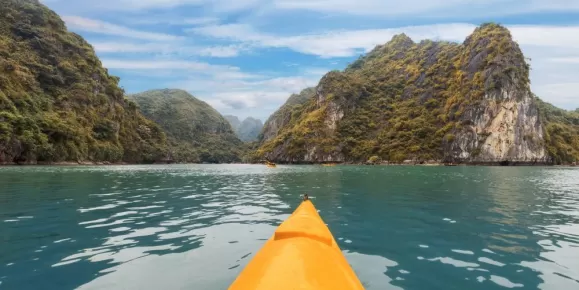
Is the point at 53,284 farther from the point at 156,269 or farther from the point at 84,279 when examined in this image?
the point at 156,269

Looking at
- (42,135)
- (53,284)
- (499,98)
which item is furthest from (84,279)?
(499,98)

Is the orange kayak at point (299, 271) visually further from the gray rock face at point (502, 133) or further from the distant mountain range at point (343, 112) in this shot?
the gray rock face at point (502, 133)

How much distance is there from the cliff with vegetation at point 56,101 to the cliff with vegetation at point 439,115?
74.0 metres

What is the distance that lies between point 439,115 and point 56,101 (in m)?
139

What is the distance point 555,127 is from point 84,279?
173738 mm

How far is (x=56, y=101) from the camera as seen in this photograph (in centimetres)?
9175

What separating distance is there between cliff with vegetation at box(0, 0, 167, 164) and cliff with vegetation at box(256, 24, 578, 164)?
243ft

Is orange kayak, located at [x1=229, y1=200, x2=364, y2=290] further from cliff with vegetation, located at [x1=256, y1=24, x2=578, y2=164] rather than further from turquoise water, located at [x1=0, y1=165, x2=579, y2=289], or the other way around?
cliff with vegetation, located at [x1=256, y1=24, x2=578, y2=164]

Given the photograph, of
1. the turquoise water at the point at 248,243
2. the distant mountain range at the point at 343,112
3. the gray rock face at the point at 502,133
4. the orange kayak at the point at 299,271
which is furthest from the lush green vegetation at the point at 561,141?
the orange kayak at the point at 299,271

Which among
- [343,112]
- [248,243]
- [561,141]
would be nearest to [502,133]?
[561,141]

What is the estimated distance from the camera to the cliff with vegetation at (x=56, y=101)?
228 ft

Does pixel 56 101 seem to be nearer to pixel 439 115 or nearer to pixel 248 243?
pixel 248 243

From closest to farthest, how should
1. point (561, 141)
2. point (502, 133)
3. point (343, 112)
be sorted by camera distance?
1. point (502, 133)
2. point (561, 141)
3. point (343, 112)

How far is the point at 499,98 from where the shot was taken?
118625 mm
